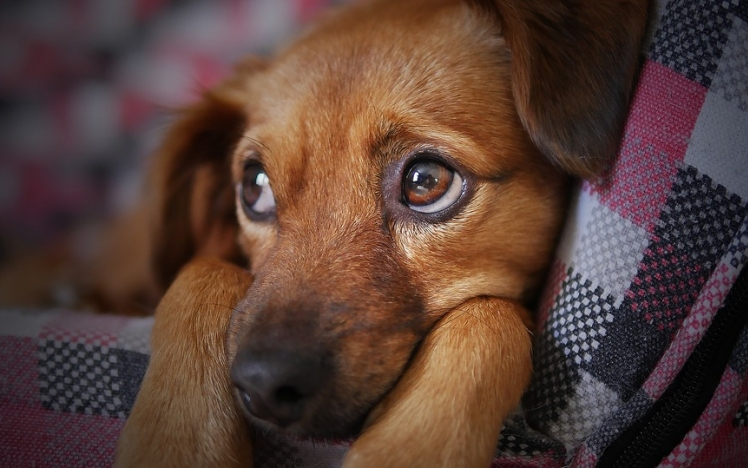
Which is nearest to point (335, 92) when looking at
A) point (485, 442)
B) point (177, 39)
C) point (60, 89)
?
point (485, 442)

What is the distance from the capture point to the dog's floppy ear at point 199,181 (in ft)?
5.90

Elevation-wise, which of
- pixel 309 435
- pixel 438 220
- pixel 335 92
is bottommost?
pixel 309 435

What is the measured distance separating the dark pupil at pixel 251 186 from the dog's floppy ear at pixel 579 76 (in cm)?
69

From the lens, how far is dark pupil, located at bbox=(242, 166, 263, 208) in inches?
60.6

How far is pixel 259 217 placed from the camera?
1552 mm

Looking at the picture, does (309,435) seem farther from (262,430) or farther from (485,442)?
(485,442)

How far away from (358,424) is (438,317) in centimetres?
28

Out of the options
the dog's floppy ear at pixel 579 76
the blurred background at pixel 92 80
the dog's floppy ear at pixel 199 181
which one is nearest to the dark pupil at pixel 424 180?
the dog's floppy ear at pixel 579 76

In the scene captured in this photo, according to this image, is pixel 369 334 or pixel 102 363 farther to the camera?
pixel 102 363

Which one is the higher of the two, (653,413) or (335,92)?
(335,92)

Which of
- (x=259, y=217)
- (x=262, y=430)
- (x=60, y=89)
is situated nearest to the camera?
(x=262, y=430)

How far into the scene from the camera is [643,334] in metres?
1.10

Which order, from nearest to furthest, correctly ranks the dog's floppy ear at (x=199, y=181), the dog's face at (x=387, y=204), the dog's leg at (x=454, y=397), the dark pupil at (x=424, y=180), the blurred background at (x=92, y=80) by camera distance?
the dog's leg at (x=454, y=397) < the dog's face at (x=387, y=204) < the dark pupil at (x=424, y=180) < the dog's floppy ear at (x=199, y=181) < the blurred background at (x=92, y=80)

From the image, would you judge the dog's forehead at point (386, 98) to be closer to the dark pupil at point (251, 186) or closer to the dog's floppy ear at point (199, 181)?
the dark pupil at point (251, 186)
